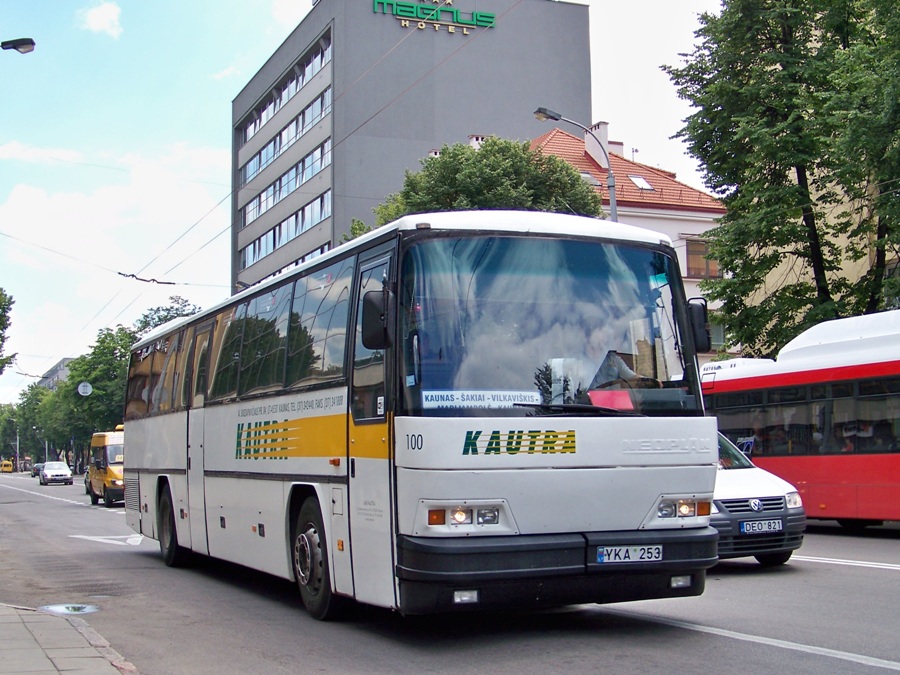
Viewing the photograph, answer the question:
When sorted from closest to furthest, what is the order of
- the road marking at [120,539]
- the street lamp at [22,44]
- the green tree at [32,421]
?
the street lamp at [22,44] < the road marking at [120,539] < the green tree at [32,421]

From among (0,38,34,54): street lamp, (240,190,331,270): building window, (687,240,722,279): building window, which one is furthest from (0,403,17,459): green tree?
(0,38,34,54): street lamp

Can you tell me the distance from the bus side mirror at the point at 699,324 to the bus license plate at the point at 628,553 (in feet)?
5.39

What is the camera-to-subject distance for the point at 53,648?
777cm

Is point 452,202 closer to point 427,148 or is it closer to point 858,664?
point 427,148

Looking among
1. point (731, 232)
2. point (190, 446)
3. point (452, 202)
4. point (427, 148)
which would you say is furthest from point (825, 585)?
point (427, 148)

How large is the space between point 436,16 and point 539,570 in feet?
181

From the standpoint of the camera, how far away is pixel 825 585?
36.2 feet

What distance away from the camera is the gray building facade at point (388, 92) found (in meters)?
56.4

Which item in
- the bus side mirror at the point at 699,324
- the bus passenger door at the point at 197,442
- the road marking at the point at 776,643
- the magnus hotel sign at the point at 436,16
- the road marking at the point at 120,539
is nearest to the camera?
the road marking at the point at 776,643

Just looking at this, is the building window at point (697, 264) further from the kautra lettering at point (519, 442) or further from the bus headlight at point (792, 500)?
the kautra lettering at point (519, 442)

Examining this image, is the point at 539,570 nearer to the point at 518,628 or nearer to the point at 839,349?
the point at 518,628

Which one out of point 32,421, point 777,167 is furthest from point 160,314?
point 32,421

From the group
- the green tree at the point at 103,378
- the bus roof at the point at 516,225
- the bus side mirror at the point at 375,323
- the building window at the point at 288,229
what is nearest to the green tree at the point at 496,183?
the building window at the point at 288,229

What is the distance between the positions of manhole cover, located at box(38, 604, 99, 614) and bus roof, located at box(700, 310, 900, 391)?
8992mm
